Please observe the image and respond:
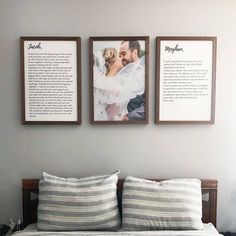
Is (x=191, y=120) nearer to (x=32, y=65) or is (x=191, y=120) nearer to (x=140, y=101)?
(x=140, y=101)

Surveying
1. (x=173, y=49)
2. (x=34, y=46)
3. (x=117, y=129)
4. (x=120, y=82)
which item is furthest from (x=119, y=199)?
(x=34, y=46)

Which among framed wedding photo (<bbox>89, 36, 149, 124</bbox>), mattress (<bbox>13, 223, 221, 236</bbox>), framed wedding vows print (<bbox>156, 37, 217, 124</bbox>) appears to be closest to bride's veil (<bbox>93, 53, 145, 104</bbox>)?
framed wedding photo (<bbox>89, 36, 149, 124</bbox>)

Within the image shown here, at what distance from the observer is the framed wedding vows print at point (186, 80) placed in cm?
245

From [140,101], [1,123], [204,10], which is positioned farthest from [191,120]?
[1,123]

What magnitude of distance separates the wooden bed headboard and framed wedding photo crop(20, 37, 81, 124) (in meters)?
0.49

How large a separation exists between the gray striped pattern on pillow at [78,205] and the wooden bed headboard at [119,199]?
0.17 m

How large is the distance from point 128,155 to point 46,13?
1.20 metres

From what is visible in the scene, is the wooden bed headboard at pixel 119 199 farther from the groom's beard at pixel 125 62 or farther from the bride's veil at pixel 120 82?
the groom's beard at pixel 125 62

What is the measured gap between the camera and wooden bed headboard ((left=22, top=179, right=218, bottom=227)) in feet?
8.11

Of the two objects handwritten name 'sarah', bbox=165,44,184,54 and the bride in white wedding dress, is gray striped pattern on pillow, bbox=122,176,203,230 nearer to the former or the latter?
the bride in white wedding dress

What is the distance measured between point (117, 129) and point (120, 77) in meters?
0.38

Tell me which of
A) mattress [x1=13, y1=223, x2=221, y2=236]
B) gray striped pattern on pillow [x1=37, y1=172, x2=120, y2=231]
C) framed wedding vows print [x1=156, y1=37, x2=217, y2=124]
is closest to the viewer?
mattress [x1=13, y1=223, x2=221, y2=236]

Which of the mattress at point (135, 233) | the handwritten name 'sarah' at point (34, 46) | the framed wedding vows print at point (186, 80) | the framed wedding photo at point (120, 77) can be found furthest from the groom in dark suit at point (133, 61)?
the mattress at point (135, 233)

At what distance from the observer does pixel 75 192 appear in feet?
7.48
